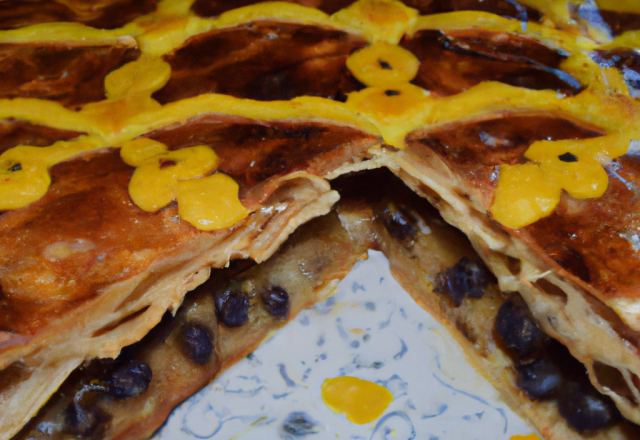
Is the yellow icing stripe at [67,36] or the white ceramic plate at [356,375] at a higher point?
the yellow icing stripe at [67,36]

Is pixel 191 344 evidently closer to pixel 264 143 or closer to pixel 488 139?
pixel 264 143

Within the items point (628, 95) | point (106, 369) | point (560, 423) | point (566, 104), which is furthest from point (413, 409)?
point (628, 95)

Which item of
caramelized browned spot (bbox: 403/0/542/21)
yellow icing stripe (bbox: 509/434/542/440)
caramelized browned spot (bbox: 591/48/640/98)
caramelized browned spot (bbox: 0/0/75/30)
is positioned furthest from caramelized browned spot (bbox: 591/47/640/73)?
caramelized browned spot (bbox: 0/0/75/30)

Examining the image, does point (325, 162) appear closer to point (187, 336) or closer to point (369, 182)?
point (369, 182)

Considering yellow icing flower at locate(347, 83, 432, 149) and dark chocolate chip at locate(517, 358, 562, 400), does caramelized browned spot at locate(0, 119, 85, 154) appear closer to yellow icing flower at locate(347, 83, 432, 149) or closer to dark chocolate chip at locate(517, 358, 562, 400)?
yellow icing flower at locate(347, 83, 432, 149)

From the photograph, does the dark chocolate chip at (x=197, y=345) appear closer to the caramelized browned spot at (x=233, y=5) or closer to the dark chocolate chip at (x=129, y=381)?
the dark chocolate chip at (x=129, y=381)

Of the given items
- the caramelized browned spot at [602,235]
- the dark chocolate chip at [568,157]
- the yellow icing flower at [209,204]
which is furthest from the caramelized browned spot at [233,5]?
the caramelized browned spot at [602,235]
